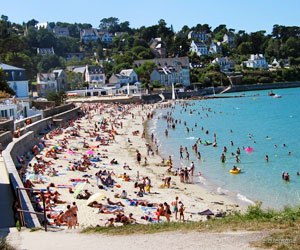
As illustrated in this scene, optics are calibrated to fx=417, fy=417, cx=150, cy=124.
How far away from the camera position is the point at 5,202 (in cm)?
1209

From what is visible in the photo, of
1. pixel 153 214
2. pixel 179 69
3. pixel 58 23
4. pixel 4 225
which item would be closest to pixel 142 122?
pixel 153 214

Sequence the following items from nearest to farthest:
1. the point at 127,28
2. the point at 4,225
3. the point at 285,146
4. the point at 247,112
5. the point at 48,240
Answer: the point at 48,240 < the point at 4,225 < the point at 285,146 < the point at 247,112 < the point at 127,28

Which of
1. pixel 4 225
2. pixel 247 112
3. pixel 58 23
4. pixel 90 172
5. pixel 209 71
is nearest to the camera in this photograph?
pixel 4 225

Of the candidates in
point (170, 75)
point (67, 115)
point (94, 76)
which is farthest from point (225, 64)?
point (67, 115)

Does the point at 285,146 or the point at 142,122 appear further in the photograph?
the point at 142,122

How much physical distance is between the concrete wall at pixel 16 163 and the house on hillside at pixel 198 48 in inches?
4054

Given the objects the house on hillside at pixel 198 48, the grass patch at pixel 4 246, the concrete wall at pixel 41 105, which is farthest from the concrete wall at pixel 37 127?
the house on hillside at pixel 198 48

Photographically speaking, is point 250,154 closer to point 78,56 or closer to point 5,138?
point 5,138

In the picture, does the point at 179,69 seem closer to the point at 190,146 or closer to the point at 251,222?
the point at 190,146

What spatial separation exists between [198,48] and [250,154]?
331 feet

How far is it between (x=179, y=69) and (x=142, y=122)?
48995 mm

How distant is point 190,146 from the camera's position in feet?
103

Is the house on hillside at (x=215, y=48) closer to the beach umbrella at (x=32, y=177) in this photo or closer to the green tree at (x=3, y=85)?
the green tree at (x=3, y=85)

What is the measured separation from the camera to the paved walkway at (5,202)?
10.7 m
